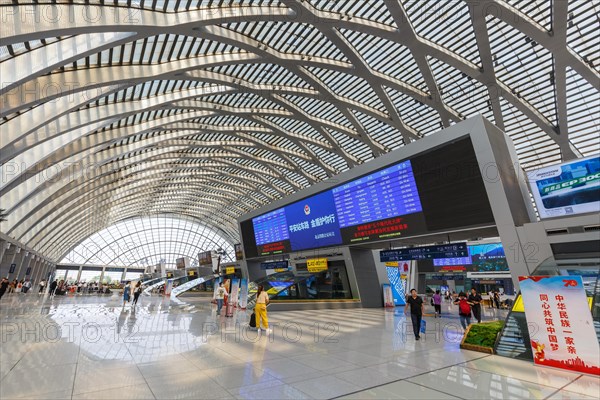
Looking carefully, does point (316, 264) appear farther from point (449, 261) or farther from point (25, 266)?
point (25, 266)

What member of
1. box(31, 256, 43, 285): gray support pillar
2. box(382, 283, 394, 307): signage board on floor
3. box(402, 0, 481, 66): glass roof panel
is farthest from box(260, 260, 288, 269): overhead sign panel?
box(31, 256, 43, 285): gray support pillar

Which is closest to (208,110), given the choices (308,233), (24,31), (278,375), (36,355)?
(308,233)

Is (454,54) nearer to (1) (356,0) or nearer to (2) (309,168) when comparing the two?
(1) (356,0)

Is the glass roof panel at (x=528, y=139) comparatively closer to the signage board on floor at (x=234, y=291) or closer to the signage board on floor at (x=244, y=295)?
the signage board on floor at (x=244, y=295)

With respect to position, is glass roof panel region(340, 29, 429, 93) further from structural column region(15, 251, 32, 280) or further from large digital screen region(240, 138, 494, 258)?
structural column region(15, 251, 32, 280)

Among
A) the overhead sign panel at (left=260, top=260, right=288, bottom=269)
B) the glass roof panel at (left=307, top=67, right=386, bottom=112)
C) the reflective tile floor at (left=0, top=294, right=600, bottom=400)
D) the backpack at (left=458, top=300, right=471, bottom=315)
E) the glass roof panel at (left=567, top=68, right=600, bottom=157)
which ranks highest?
the glass roof panel at (left=307, top=67, right=386, bottom=112)

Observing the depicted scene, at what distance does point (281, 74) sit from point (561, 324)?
841 inches

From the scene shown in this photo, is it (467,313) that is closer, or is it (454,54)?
(467,313)

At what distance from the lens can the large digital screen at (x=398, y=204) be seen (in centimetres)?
1133

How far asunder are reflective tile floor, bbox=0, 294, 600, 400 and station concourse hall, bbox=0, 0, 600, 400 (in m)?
0.05

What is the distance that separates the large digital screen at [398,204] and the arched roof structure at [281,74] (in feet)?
28.1

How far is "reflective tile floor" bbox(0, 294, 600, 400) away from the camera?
430cm

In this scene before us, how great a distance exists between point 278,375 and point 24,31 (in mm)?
11398

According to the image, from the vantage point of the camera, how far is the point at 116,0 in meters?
11.6
